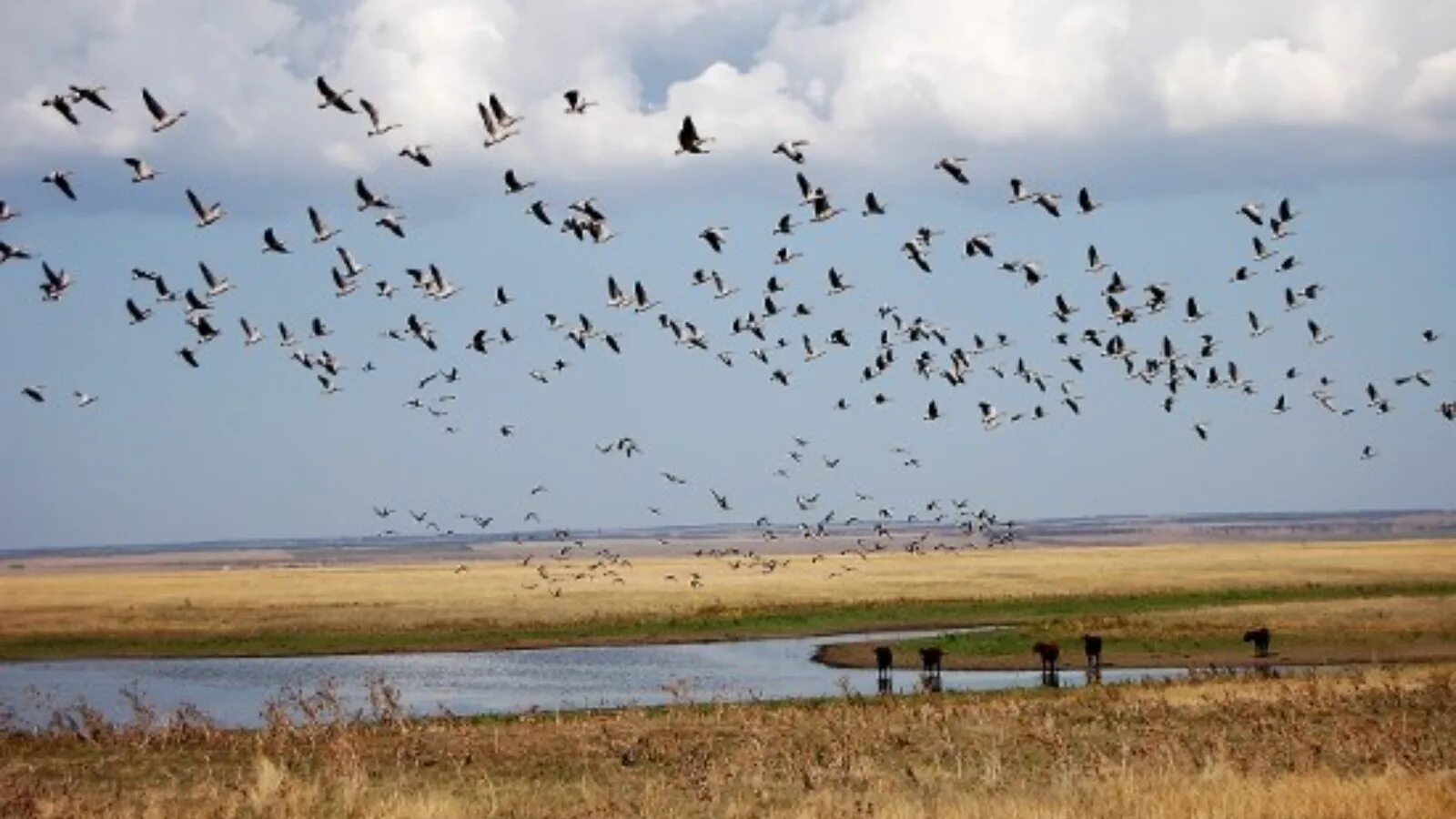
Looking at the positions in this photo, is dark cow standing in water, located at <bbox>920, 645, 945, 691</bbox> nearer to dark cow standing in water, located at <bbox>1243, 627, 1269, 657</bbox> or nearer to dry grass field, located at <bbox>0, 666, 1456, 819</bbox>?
dry grass field, located at <bbox>0, 666, 1456, 819</bbox>

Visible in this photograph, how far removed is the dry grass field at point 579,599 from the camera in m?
80.5

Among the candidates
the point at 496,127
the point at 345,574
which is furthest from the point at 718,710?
the point at 345,574

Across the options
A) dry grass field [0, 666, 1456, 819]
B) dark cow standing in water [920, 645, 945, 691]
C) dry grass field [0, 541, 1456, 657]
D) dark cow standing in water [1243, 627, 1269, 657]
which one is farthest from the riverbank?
dry grass field [0, 666, 1456, 819]

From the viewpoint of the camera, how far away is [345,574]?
166m

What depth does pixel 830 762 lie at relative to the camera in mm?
29125

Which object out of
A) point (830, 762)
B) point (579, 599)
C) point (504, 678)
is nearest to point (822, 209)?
point (830, 762)

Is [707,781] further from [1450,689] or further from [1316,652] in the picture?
[1316,652]

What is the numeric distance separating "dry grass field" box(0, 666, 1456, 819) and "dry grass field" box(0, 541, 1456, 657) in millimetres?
40705

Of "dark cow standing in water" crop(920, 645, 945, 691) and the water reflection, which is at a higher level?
"dark cow standing in water" crop(920, 645, 945, 691)

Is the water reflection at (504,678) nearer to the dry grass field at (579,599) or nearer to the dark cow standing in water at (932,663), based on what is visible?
the dark cow standing in water at (932,663)

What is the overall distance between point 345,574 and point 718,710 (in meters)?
132

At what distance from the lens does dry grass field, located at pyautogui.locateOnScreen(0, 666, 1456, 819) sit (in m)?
23.9

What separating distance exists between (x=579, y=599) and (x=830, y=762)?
2834 inches

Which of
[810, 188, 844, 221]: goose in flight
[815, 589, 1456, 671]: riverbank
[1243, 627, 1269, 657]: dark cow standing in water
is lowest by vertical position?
[815, 589, 1456, 671]: riverbank
